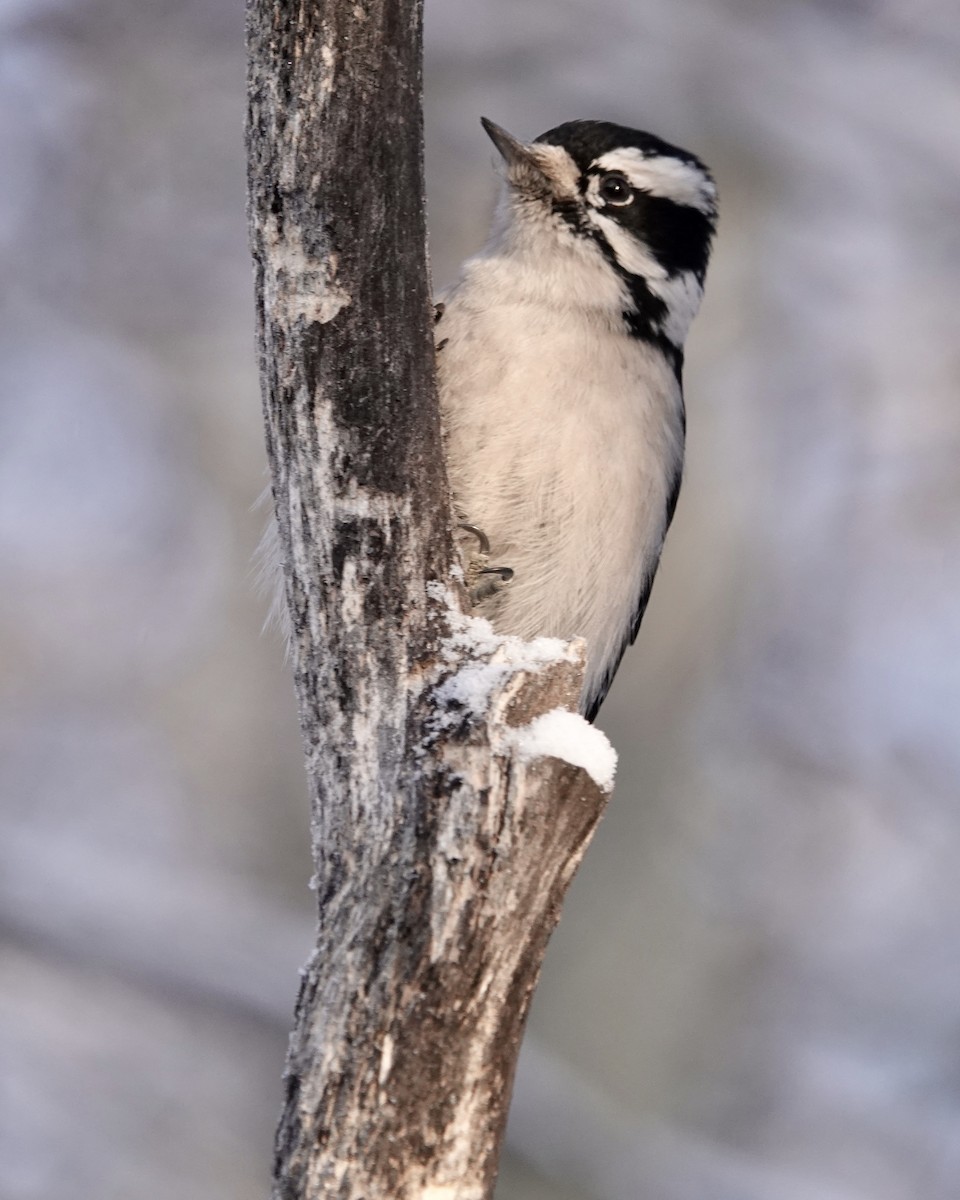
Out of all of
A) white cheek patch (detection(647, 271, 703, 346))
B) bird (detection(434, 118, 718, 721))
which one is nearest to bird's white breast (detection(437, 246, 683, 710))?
bird (detection(434, 118, 718, 721))

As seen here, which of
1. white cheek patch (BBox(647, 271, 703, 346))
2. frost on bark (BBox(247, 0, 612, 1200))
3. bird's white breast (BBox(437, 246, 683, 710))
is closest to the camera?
frost on bark (BBox(247, 0, 612, 1200))

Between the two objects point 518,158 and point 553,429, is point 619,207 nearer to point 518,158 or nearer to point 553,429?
point 518,158

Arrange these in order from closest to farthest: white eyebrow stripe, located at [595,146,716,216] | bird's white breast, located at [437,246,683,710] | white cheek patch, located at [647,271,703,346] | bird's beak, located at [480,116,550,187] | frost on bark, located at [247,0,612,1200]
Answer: frost on bark, located at [247,0,612,1200] → bird's white breast, located at [437,246,683,710] → bird's beak, located at [480,116,550,187] → white eyebrow stripe, located at [595,146,716,216] → white cheek patch, located at [647,271,703,346]

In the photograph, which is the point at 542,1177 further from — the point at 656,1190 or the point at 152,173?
the point at 152,173

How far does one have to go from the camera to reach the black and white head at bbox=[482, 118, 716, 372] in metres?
3.41

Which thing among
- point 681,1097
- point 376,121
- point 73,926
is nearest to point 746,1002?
→ point 681,1097

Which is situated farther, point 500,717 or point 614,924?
point 614,924

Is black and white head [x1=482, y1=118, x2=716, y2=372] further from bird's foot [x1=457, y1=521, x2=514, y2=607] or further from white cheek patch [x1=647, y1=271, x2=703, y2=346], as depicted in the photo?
bird's foot [x1=457, y1=521, x2=514, y2=607]

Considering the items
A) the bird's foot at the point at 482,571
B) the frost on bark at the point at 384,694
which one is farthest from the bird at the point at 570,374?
the frost on bark at the point at 384,694

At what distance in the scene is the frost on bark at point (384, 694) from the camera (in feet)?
5.97

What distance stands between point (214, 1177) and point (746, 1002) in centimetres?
279

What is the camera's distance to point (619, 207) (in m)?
3.50

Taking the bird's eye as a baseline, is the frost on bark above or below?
below

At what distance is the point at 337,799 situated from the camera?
2131 millimetres
